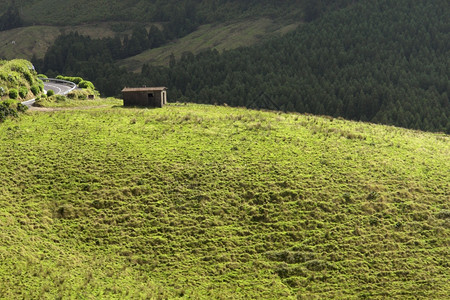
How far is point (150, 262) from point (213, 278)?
14.9 ft

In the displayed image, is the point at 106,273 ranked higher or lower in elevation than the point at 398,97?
higher

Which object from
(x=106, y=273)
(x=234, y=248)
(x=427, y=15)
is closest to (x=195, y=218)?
(x=234, y=248)

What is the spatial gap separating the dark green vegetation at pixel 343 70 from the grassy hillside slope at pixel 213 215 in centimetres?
7090

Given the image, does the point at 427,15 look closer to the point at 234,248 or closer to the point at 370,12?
the point at 370,12

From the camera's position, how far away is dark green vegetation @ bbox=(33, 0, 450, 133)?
117 m

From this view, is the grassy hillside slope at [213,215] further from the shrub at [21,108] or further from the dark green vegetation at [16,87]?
the shrub at [21,108]

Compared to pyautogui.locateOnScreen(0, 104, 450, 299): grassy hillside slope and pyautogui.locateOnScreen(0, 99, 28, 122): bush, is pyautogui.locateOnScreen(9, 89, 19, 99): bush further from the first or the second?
pyautogui.locateOnScreen(0, 104, 450, 299): grassy hillside slope

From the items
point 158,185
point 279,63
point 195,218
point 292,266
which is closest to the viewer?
point 292,266

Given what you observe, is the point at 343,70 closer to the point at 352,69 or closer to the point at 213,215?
the point at 352,69

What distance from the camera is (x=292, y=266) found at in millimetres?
30297

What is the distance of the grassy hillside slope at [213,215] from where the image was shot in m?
28.5

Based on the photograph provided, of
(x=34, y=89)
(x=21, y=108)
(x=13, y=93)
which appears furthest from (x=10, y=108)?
(x=34, y=89)

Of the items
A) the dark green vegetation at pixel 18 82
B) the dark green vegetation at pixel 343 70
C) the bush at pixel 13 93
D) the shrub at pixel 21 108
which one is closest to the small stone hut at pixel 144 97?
the dark green vegetation at pixel 18 82

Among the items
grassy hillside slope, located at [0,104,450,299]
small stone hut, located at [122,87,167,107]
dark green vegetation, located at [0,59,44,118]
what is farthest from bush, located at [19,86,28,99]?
small stone hut, located at [122,87,167,107]
